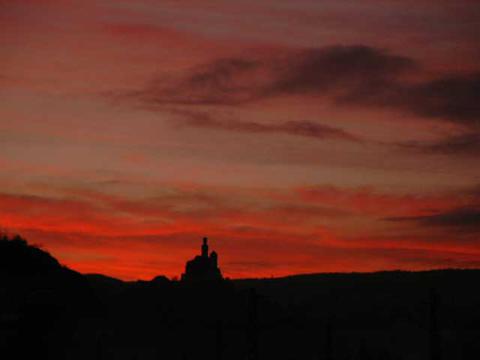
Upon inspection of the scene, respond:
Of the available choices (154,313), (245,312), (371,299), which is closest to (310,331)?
(245,312)

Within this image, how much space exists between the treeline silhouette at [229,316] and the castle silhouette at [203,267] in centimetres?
559

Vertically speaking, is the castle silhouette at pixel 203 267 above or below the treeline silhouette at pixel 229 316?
above

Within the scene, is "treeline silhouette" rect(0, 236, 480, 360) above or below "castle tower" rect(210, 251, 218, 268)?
below

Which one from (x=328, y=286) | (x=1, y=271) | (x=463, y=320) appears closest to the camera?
(x=1, y=271)

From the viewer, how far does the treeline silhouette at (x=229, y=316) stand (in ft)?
132

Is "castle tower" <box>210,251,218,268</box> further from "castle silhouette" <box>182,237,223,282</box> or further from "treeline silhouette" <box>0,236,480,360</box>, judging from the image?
"treeline silhouette" <box>0,236,480,360</box>

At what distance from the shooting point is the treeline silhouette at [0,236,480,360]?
40.3 m

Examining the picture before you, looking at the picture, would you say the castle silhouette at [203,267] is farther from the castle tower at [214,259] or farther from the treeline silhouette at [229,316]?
the treeline silhouette at [229,316]

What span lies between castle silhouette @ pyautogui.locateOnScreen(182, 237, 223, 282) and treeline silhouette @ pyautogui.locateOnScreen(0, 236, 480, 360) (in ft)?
18.3

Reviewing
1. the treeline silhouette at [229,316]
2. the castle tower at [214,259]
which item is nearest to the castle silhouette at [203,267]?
the castle tower at [214,259]

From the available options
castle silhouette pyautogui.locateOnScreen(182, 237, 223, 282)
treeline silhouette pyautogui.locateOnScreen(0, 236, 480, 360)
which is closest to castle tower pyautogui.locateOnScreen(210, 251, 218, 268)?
castle silhouette pyautogui.locateOnScreen(182, 237, 223, 282)

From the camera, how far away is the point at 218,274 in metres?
133

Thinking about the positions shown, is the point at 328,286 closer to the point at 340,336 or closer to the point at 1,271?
the point at 340,336

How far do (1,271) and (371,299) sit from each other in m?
120
